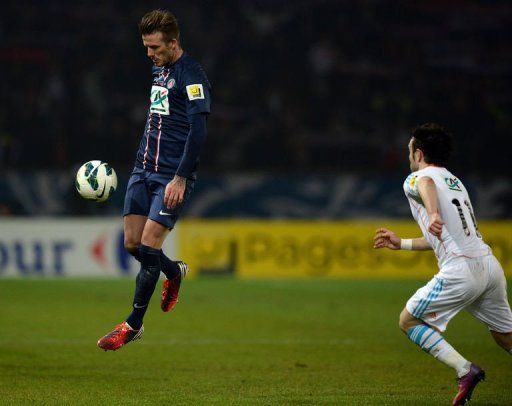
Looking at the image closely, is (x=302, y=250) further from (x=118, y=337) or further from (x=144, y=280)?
(x=118, y=337)

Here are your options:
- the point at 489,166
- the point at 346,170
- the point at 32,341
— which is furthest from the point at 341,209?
the point at 32,341

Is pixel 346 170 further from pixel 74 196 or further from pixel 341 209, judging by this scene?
pixel 74 196

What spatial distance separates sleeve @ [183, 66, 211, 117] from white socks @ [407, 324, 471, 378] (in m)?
2.07

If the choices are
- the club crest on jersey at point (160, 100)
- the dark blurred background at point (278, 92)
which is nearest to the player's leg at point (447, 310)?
the club crest on jersey at point (160, 100)

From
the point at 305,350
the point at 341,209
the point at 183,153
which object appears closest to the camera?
the point at 183,153

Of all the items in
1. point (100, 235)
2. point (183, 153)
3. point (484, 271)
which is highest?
point (183, 153)

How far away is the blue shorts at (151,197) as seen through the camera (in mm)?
6930

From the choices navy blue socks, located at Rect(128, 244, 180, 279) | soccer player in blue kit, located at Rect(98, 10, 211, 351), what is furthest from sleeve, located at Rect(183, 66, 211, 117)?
navy blue socks, located at Rect(128, 244, 180, 279)

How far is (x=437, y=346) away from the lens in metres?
5.89

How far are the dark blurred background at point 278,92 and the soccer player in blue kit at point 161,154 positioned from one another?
11663 millimetres

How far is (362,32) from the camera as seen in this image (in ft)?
73.4

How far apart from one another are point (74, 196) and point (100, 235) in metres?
1.42

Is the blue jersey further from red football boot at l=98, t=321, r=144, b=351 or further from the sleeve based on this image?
red football boot at l=98, t=321, r=144, b=351

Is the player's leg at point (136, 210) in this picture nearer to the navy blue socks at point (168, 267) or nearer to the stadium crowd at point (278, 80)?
the navy blue socks at point (168, 267)
